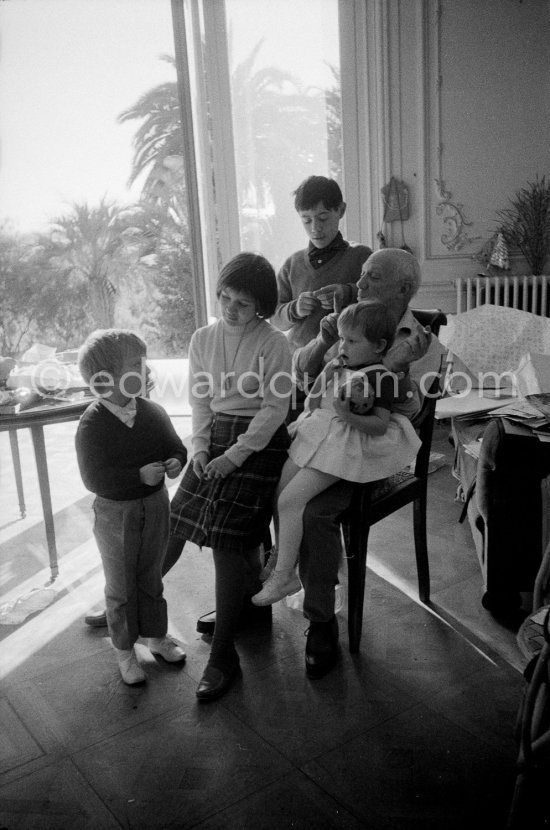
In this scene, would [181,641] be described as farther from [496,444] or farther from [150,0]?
[150,0]

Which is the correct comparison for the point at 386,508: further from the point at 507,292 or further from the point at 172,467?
the point at 507,292

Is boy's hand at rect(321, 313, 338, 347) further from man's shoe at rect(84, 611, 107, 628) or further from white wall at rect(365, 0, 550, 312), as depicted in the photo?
white wall at rect(365, 0, 550, 312)

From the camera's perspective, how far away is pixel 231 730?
178cm

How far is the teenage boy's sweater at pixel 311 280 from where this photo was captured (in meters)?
2.50

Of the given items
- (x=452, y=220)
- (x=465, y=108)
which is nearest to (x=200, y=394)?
(x=452, y=220)

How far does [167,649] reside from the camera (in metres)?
2.11

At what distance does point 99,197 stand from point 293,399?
3109mm

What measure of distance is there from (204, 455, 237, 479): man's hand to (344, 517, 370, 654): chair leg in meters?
0.40

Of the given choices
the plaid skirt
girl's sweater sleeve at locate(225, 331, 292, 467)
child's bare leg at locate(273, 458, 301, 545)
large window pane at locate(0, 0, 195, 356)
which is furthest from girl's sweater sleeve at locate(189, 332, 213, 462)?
large window pane at locate(0, 0, 195, 356)

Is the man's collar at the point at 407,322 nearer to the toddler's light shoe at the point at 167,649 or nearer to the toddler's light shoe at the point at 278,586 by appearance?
the toddler's light shoe at the point at 278,586

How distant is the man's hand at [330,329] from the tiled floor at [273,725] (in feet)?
3.09

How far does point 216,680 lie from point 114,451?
2.29ft

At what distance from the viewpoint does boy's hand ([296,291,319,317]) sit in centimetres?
239

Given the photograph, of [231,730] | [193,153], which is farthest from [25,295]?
[231,730]
